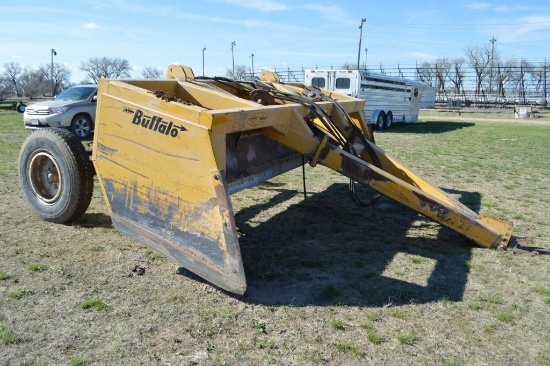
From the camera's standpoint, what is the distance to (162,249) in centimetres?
371

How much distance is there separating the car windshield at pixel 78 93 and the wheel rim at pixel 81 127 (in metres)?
0.66

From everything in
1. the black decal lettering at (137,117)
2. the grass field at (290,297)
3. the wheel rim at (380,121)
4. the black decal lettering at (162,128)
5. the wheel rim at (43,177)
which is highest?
the wheel rim at (380,121)

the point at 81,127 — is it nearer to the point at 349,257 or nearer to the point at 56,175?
the point at 56,175

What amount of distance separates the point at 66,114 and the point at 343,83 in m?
9.04

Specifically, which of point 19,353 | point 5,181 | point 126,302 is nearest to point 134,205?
point 126,302

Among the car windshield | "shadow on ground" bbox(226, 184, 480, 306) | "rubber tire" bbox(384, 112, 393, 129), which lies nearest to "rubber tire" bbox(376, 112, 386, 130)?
"rubber tire" bbox(384, 112, 393, 129)

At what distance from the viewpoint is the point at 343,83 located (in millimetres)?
17453

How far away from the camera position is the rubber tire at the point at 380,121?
18.3 meters

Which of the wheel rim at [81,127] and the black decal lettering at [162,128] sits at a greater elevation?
the wheel rim at [81,127]

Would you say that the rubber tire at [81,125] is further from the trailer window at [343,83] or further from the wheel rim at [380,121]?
the wheel rim at [380,121]

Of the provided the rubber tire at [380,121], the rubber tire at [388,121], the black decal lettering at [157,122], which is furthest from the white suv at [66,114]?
the rubber tire at [388,121]

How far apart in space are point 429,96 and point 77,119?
1120 inches

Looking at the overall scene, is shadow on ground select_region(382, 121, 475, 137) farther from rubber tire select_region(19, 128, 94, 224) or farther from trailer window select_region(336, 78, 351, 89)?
rubber tire select_region(19, 128, 94, 224)

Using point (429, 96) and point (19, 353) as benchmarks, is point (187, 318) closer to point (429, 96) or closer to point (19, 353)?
point (19, 353)
